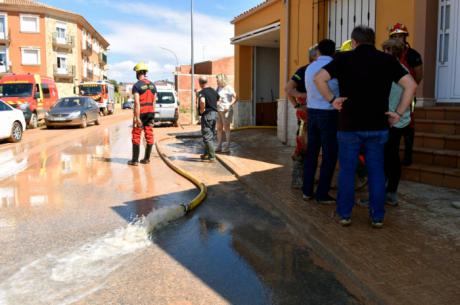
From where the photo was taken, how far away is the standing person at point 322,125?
5.05 m

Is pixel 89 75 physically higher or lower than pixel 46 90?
higher

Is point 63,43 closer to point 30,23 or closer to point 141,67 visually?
point 30,23

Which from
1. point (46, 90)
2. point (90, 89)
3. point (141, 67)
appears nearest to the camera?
point (141, 67)

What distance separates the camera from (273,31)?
13344mm

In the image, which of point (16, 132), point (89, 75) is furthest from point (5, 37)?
point (16, 132)

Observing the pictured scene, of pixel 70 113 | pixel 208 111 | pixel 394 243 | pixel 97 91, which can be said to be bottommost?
pixel 394 243

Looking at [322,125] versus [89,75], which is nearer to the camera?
[322,125]

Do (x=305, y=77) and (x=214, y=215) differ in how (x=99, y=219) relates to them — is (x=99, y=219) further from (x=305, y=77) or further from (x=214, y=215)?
(x=305, y=77)

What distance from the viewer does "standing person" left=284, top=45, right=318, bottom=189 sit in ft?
18.4

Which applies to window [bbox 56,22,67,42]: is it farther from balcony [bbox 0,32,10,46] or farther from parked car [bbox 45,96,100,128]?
parked car [bbox 45,96,100,128]

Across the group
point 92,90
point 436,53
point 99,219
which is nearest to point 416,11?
point 436,53

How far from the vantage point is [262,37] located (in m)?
14.7

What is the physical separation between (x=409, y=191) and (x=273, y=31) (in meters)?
8.65

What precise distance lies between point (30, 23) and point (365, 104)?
172ft
